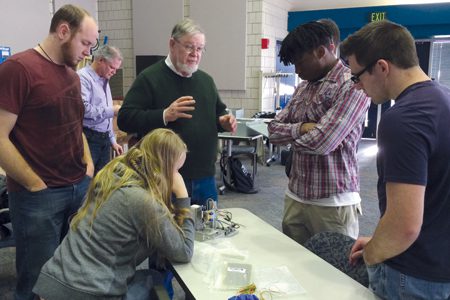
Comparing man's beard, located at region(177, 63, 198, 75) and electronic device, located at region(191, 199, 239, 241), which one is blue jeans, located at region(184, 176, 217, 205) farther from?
man's beard, located at region(177, 63, 198, 75)

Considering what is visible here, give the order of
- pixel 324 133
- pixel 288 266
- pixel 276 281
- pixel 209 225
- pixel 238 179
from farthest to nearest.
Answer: pixel 238 179, pixel 209 225, pixel 324 133, pixel 288 266, pixel 276 281

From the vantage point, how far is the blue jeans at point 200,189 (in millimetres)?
2152

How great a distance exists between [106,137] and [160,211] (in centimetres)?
217

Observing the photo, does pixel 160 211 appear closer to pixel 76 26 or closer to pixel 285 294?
pixel 285 294

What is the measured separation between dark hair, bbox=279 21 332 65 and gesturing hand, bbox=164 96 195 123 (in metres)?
0.52

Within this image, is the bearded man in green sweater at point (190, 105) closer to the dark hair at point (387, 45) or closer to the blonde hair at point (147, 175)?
the blonde hair at point (147, 175)

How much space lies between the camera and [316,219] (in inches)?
73.5

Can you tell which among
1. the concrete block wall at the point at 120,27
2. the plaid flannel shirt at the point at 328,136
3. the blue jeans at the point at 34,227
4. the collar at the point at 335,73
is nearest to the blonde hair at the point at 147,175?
the blue jeans at the point at 34,227

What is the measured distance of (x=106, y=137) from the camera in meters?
3.46

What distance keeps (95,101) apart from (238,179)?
2.18 meters

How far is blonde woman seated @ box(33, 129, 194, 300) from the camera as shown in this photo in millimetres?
1384

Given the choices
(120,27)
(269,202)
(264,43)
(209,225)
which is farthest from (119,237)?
(120,27)

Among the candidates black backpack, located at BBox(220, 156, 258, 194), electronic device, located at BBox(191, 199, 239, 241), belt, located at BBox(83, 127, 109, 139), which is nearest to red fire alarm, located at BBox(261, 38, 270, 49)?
black backpack, located at BBox(220, 156, 258, 194)

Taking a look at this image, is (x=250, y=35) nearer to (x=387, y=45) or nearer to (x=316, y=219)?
(x=316, y=219)
